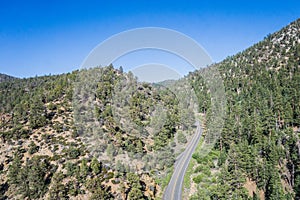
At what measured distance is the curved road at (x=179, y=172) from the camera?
44569mm

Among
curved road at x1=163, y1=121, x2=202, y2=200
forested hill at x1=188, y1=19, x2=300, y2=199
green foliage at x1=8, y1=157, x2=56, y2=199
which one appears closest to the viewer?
green foliage at x1=8, y1=157, x2=56, y2=199

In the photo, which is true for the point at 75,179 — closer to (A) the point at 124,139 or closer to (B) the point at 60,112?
(A) the point at 124,139

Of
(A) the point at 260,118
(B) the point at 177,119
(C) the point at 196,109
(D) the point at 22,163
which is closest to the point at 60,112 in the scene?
(D) the point at 22,163

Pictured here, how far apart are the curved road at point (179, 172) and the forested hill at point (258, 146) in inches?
100

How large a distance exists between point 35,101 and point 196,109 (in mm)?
74114

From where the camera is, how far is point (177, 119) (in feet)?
247

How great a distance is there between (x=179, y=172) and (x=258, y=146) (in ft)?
72.7

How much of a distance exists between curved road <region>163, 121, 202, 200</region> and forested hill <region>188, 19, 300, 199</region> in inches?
100

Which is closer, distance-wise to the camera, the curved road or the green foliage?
the green foliage

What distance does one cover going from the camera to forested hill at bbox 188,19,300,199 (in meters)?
44.4

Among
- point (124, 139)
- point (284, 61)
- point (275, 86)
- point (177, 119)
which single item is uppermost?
point (284, 61)

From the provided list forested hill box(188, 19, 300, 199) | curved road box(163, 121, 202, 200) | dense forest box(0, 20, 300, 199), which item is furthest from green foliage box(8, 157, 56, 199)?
forested hill box(188, 19, 300, 199)

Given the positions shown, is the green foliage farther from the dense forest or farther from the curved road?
the curved road

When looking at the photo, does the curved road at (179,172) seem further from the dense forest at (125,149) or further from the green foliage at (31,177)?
the green foliage at (31,177)
